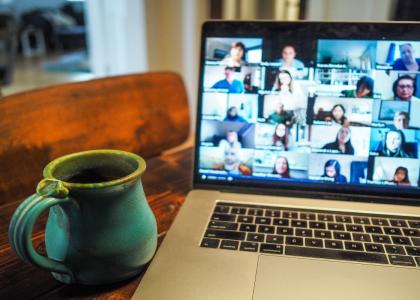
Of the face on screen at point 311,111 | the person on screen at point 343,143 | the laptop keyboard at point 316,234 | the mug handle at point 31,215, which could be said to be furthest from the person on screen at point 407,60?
the mug handle at point 31,215

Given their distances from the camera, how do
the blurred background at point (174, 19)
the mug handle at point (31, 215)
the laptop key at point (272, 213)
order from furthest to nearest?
the blurred background at point (174, 19), the laptop key at point (272, 213), the mug handle at point (31, 215)

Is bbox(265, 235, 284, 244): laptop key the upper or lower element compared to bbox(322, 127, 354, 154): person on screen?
lower

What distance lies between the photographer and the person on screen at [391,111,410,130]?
63cm

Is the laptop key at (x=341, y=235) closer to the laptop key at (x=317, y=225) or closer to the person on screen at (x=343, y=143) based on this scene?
the laptop key at (x=317, y=225)

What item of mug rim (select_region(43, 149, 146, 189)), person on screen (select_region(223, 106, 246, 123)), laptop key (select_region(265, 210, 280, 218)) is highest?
person on screen (select_region(223, 106, 246, 123))

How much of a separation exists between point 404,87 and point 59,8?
7.00m

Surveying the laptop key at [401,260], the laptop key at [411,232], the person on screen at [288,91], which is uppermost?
the person on screen at [288,91]

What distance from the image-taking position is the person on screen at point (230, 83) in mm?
665

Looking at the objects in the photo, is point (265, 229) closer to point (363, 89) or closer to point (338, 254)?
point (338, 254)

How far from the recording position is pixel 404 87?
2.06 ft

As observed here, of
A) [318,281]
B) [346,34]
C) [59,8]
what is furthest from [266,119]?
[59,8]

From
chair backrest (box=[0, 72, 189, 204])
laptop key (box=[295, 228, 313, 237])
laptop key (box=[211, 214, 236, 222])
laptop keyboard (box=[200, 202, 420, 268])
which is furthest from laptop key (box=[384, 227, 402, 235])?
chair backrest (box=[0, 72, 189, 204])

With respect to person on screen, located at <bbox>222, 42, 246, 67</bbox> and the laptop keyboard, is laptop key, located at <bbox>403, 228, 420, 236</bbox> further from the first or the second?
person on screen, located at <bbox>222, 42, 246, 67</bbox>

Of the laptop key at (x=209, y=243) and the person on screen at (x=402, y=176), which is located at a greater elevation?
the person on screen at (x=402, y=176)
